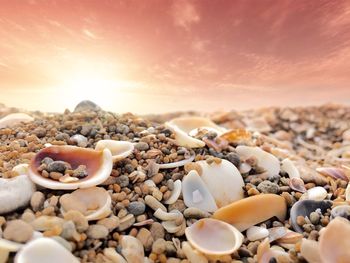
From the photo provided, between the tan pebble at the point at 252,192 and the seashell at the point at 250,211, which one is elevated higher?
the tan pebble at the point at 252,192

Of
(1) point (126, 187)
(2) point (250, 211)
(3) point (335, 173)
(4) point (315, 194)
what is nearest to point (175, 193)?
(1) point (126, 187)

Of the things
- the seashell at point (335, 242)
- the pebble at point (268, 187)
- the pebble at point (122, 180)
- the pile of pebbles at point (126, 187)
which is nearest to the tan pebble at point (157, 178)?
the pile of pebbles at point (126, 187)

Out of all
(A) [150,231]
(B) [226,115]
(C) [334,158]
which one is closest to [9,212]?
(A) [150,231]

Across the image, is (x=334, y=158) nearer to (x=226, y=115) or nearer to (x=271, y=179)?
(x=226, y=115)

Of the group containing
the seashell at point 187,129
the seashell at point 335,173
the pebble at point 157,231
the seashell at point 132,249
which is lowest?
the seashell at point 132,249

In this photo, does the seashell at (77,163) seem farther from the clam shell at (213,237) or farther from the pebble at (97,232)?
the clam shell at (213,237)

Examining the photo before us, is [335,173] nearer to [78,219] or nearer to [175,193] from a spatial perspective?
[175,193]
